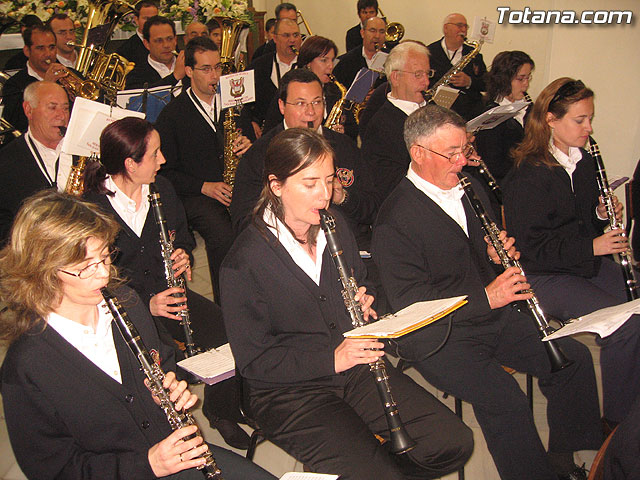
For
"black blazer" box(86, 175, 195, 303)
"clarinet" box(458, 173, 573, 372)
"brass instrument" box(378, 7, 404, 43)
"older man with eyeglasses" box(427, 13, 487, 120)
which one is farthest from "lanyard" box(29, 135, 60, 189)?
"brass instrument" box(378, 7, 404, 43)

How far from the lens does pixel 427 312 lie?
1.98 m

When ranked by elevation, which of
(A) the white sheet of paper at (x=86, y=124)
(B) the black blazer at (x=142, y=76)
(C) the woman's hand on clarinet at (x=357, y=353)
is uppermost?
(B) the black blazer at (x=142, y=76)

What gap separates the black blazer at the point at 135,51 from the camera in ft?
21.0

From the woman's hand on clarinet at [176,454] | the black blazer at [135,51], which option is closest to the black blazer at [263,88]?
the black blazer at [135,51]

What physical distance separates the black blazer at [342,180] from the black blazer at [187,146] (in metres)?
0.82

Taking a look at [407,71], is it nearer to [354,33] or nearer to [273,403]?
[273,403]

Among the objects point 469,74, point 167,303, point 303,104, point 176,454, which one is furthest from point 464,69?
point 176,454

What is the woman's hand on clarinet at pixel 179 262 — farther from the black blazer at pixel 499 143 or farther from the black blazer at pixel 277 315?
the black blazer at pixel 499 143

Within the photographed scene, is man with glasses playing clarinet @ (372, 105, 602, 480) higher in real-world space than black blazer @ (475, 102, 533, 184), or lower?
lower

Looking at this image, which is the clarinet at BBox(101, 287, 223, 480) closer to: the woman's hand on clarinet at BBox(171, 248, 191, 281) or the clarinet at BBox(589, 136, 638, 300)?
the woman's hand on clarinet at BBox(171, 248, 191, 281)

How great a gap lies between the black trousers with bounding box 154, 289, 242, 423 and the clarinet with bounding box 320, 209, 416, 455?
0.77 m

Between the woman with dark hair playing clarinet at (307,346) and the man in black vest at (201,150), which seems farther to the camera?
the man in black vest at (201,150)

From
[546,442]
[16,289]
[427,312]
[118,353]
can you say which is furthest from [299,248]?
[546,442]

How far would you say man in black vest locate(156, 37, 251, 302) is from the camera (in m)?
4.18
